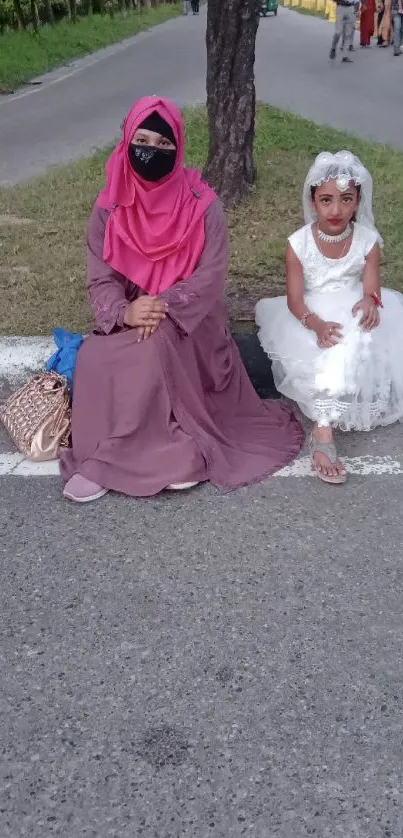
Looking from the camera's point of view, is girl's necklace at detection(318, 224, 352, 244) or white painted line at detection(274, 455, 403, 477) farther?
girl's necklace at detection(318, 224, 352, 244)

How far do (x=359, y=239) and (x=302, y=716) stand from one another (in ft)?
7.00

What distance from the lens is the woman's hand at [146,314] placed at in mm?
3318

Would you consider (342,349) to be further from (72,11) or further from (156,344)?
(72,11)

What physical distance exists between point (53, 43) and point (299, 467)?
59.6ft

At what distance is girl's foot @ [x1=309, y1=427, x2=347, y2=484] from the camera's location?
10.9 ft

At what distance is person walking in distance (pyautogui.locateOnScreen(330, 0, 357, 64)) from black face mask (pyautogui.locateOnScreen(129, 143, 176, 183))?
1488 centimetres

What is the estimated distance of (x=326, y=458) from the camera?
134 inches

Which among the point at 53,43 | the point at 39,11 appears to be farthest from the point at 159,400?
the point at 39,11

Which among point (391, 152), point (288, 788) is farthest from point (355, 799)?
point (391, 152)

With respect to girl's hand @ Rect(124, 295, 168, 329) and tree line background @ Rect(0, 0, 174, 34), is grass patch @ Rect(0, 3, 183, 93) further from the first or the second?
girl's hand @ Rect(124, 295, 168, 329)

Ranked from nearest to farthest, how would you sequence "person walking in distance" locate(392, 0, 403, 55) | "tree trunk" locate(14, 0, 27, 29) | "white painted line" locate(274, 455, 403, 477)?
"white painted line" locate(274, 455, 403, 477), "person walking in distance" locate(392, 0, 403, 55), "tree trunk" locate(14, 0, 27, 29)

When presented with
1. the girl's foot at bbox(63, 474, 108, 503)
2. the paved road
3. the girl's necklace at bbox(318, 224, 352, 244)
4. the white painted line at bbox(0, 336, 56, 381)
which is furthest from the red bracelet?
the paved road

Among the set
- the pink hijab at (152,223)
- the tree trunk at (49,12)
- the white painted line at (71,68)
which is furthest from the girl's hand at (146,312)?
the tree trunk at (49,12)

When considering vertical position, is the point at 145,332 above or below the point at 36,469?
above
